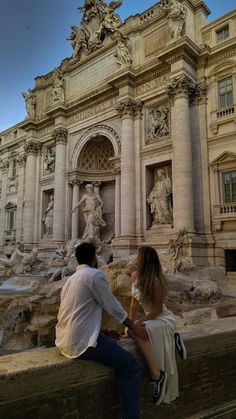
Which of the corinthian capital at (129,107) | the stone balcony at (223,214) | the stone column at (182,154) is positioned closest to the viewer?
the stone balcony at (223,214)

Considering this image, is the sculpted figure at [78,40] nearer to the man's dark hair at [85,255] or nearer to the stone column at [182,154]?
the stone column at [182,154]

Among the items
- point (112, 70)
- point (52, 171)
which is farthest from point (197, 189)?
point (52, 171)

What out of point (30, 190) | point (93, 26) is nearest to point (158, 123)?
point (93, 26)

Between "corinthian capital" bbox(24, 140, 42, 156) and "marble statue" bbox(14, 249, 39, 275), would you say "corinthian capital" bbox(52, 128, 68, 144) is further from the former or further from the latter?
"marble statue" bbox(14, 249, 39, 275)

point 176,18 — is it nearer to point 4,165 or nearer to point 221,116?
point 221,116

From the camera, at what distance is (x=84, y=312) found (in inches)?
97.7

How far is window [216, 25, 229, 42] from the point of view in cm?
1527

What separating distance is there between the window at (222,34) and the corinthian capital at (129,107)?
4865 millimetres

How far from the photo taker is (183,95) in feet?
49.0

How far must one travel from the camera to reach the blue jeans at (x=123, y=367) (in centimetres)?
246

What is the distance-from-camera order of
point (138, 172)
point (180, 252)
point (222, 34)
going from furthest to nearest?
1. point (138, 172)
2. point (222, 34)
3. point (180, 252)

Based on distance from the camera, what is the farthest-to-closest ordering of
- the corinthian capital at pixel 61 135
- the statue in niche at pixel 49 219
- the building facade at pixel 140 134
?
the statue in niche at pixel 49 219
the corinthian capital at pixel 61 135
the building facade at pixel 140 134

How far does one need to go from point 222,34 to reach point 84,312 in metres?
16.9

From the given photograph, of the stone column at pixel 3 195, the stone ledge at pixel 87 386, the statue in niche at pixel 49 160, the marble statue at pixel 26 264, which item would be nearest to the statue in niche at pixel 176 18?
the statue in niche at pixel 49 160
